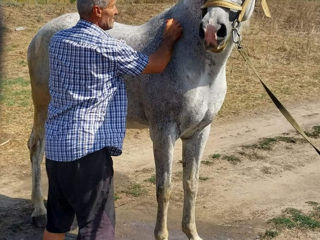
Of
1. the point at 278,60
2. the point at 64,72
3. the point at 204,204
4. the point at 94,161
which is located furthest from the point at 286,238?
the point at 278,60

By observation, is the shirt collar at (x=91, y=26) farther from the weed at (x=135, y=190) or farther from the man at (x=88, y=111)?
the weed at (x=135, y=190)

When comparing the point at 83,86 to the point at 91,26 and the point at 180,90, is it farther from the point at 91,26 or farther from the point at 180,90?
the point at 180,90

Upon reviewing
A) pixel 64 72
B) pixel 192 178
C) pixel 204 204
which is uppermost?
pixel 64 72

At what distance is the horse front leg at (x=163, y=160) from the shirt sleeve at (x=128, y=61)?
0.80 metres

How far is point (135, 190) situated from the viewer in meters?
5.35

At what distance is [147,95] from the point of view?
3742 millimetres

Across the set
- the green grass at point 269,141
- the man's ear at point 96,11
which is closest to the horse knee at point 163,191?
the man's ear at point 96,11

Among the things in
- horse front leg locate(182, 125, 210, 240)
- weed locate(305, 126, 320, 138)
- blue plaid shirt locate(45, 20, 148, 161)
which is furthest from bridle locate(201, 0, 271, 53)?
weed locate(305, 126, 320, 138)

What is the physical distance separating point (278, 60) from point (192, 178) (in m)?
7.62

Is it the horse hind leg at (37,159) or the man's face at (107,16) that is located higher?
the man's face at (107,16)

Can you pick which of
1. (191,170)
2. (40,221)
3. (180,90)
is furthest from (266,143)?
(180,90)

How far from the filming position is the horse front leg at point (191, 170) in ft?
13.2

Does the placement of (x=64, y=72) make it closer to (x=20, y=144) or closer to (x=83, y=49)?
(x=83, y=49)

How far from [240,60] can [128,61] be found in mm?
8373
